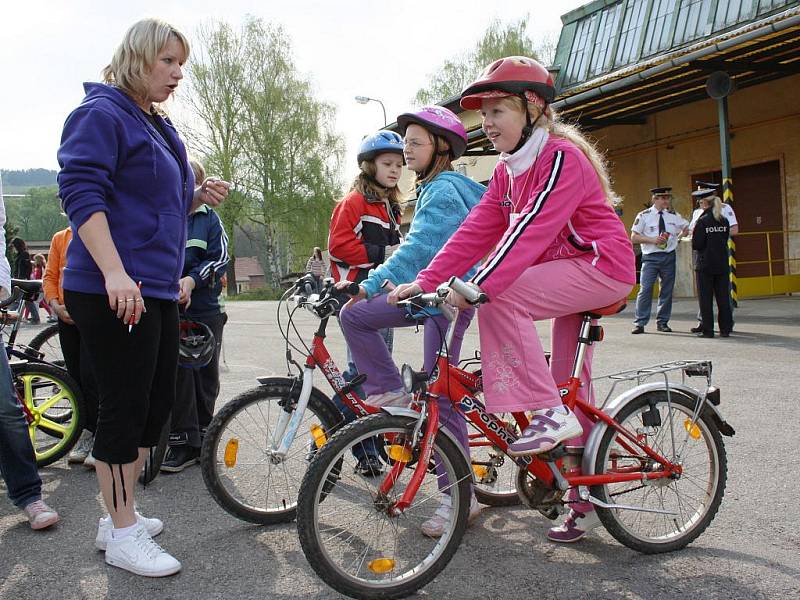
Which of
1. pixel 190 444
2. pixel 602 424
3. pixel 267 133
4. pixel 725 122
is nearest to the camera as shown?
pixel 602 424

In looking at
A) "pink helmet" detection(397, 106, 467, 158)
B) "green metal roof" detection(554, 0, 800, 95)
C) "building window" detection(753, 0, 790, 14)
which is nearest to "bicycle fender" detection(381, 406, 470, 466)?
"pink helmet" detection(397, 106, 467, 158)

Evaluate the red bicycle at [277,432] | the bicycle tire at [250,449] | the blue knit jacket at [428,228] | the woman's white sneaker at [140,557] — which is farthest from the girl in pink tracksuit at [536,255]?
the woman's white sneaker at [140,557]

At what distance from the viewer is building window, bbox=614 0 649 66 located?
21.5 metres

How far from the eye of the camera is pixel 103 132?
290 centimetres

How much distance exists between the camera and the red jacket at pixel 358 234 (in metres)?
4.32

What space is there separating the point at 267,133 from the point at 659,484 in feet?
136

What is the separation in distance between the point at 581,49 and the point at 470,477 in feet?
76.5

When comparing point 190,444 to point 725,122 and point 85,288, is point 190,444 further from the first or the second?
point 725,122

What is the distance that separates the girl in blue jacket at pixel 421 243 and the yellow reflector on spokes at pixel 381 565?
75cm

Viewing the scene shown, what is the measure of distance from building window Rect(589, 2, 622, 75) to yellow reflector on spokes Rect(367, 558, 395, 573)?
870 inches

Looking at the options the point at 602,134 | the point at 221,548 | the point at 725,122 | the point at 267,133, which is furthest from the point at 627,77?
the point at 267,133

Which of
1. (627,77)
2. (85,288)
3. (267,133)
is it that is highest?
(267,133)

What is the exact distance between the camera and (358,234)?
172 inches

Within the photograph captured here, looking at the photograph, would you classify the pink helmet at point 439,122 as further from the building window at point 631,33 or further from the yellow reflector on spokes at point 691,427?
the building window at point 631,33
